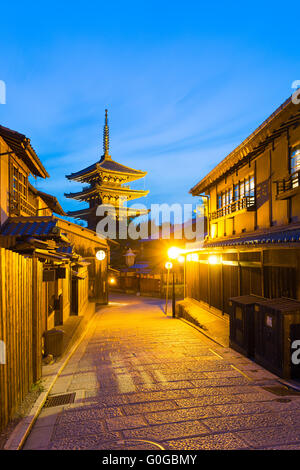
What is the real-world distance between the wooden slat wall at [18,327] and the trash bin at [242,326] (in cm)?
576

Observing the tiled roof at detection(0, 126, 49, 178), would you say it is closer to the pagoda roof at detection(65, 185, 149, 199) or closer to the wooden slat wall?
the wooden slat wall

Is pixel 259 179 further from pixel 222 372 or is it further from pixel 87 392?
pixel 87 392

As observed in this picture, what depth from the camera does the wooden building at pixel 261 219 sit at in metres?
9.12

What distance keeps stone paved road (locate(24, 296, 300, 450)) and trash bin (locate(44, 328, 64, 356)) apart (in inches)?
26.9

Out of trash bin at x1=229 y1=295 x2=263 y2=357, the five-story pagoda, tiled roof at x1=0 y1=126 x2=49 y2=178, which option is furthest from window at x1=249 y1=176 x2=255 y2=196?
the five-story pagoda

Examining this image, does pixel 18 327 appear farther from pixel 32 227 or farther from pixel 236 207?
pixel 236 207

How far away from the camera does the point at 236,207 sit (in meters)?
14.2

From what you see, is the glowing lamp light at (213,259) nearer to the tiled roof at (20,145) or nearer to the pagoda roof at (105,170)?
the tiled roof at (20,145)

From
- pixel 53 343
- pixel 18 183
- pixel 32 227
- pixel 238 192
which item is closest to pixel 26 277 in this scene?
pixel 53 343

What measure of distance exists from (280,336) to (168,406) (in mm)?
3279

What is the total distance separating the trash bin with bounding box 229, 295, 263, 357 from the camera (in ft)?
27.4

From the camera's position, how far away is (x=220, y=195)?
17.5 meters

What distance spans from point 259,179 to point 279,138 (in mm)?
2032
